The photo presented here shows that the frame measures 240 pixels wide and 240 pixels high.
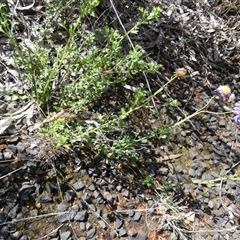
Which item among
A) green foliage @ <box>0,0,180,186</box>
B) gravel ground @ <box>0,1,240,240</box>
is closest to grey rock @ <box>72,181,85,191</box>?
gravel ground @ <box>0,1,240,240</box>

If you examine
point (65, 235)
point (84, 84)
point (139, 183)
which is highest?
point (84, 84)

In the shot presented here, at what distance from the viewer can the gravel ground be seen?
198 cm

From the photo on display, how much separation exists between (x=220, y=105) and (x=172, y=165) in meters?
0.64

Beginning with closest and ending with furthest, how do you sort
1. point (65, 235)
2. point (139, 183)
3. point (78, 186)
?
point (65, 235) < point (78, 186) < point (139, 183)

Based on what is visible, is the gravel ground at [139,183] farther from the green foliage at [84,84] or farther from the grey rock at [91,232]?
the green foliage at [84,84]

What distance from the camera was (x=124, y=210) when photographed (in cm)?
212

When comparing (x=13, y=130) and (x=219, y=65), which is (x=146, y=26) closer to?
(x=219, y=65)

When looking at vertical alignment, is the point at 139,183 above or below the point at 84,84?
below

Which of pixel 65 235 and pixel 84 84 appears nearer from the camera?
pixel 65 235

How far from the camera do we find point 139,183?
2.22 m

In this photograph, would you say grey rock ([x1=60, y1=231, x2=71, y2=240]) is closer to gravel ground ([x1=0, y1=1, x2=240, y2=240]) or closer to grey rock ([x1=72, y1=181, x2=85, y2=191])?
gravel ground ([x1=0, y1=1, x2=240, y2=240])

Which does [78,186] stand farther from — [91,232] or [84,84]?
[84,84]

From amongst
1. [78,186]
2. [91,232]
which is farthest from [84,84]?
[91,232]

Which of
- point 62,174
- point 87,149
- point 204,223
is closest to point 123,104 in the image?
point 87,149
